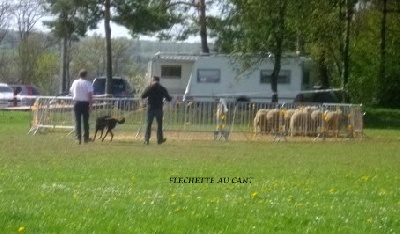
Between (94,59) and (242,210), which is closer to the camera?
(242,210)

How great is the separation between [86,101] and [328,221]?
566 inches

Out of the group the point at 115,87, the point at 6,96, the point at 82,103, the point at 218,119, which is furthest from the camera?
the point at 115,87

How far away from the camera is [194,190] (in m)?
13.6

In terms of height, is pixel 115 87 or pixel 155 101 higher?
pixel 155 101

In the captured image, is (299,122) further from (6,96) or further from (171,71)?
(6,96)

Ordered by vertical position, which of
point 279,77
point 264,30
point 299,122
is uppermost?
point 264,30

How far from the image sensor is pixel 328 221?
1082 centimetres

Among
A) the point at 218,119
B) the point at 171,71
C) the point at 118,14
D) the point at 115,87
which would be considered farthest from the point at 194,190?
the point at 115,87

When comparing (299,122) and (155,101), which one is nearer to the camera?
(155,101)

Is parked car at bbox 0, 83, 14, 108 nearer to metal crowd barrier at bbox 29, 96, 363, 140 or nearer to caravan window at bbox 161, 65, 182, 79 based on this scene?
caravan window at bbox 161, 65, 182, 79

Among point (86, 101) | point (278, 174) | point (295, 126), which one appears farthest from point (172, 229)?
point (295, 126)

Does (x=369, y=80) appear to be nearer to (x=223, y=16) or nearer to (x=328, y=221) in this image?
(x=223, y=16)

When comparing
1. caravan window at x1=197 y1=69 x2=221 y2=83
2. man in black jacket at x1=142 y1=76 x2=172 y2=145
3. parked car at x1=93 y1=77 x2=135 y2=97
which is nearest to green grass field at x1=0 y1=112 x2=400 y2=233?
man in black jacket at x1=142 y1=76 x2=172 y2=145

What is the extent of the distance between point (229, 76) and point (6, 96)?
1368cm
